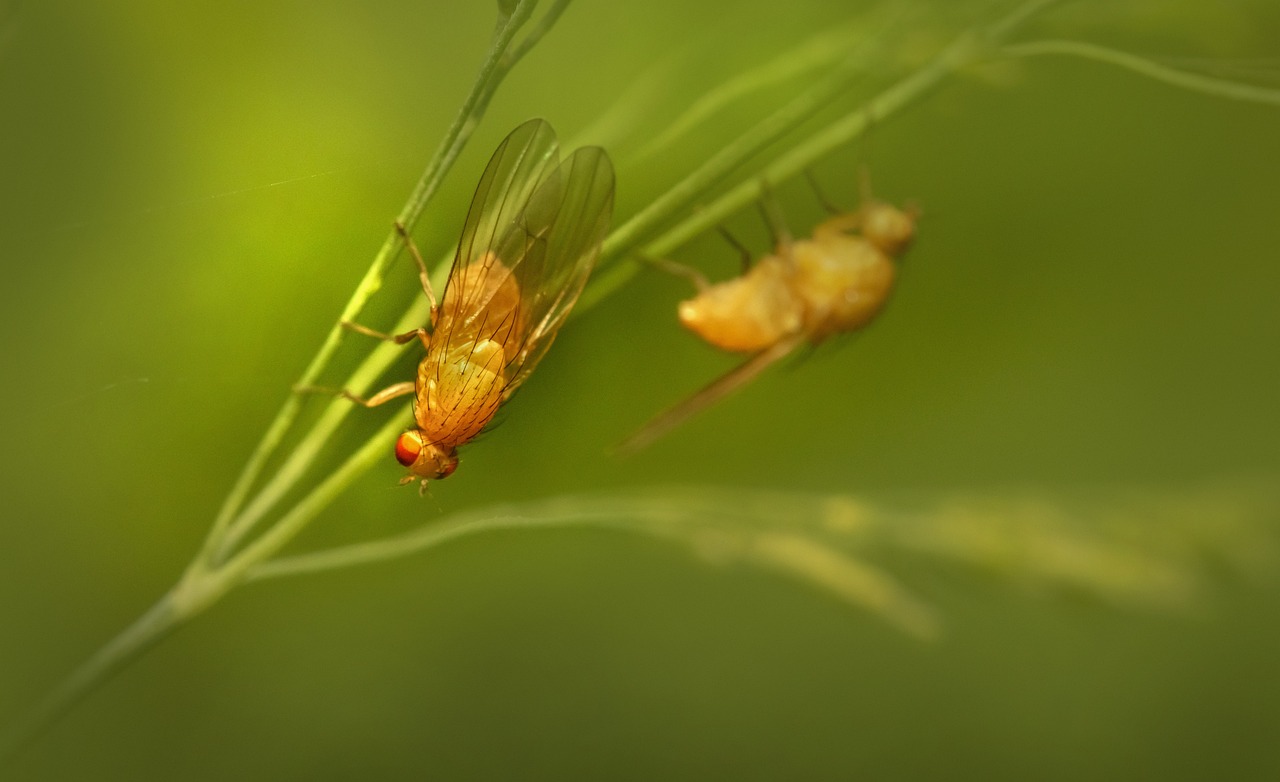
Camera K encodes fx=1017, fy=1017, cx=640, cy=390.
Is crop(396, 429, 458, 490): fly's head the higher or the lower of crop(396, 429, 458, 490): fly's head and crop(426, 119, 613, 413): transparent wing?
the lower

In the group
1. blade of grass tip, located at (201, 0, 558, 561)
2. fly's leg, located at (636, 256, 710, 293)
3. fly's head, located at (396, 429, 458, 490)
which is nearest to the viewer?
blade of grass tip, located at (201, 0, 558, 561)

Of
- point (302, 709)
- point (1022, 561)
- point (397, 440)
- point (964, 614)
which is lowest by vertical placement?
point (964, 614)

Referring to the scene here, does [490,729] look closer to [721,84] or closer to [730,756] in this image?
[730,756]

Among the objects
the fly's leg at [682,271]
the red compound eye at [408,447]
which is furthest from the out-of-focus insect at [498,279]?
the fly's leg at [682,271]

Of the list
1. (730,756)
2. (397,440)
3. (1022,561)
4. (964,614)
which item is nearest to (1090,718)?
(964,614)

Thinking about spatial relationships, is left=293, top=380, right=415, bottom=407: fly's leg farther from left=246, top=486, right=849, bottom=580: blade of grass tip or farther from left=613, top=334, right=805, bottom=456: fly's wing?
left=613, top=334, right=805, bottom=456: fly's wing

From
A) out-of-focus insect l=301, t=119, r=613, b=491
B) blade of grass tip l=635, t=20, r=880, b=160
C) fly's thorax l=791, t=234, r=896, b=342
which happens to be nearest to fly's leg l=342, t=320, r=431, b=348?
out-of-focus insect l=301, t=119, r=613, b=491

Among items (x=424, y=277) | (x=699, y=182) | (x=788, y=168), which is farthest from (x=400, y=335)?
(x=788, y=168)
